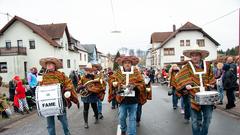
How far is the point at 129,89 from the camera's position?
5.84 m

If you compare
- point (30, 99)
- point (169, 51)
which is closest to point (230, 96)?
point (30, 99)

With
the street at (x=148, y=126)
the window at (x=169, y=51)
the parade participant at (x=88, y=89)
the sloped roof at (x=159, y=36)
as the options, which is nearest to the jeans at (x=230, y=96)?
the street at (x=148, y=126)

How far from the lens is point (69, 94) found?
18.9 feet

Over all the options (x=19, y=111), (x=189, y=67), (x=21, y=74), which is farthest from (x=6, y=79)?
(x=189, y=67)

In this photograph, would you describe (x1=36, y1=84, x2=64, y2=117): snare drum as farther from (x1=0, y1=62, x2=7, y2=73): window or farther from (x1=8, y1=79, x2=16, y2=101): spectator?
(x1=0, y1=62, x2=7, y2=73): window

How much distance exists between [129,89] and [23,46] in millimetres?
34845

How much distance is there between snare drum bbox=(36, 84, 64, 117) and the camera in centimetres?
568

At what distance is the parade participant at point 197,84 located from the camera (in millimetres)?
5422

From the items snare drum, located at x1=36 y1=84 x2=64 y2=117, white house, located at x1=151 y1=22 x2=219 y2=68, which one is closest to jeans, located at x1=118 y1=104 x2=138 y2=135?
snare drum, located at x1=36 y1=84 x2=64 y2=117

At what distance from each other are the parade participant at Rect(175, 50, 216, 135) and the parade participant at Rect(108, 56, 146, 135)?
964 mm

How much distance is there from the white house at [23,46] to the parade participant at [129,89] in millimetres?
31626

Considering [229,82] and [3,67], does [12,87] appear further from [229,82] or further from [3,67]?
[3,67]

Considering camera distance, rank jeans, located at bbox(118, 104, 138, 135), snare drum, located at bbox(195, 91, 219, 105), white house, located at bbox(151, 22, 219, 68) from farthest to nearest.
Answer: white house, located at bbox(151, 22, 219, 68) < jeans, located at bbox(118, 104, 138, 135) < snare drum, located at bbox(195, 91, 219, 105)

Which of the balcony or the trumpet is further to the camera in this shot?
the balcony
